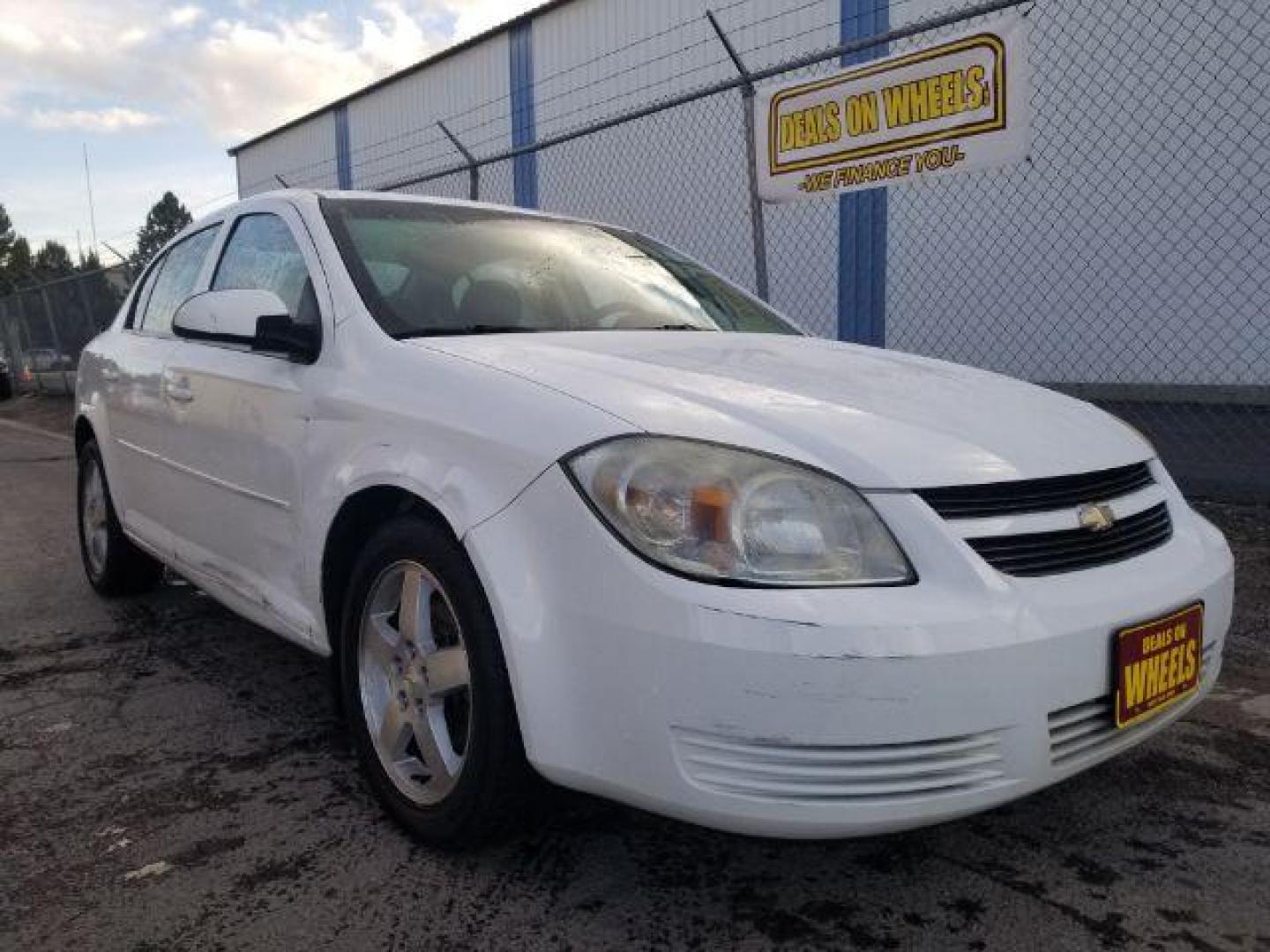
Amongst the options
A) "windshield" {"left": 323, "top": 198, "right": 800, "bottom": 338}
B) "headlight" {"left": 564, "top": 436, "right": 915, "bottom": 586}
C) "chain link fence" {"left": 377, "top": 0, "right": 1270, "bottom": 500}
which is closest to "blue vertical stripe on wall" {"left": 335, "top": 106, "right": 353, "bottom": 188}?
"chain link fence" {"left": 377, "top": 0, "right": 1270, "bottom": 500}

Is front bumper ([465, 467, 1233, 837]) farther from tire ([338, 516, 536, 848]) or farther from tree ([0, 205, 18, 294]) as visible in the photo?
tree ([0, 205, 18, 294])

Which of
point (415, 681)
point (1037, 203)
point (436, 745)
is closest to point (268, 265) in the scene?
point (415, 681)

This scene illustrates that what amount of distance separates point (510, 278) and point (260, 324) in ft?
2.29

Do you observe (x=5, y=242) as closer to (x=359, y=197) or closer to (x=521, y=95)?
(x=521, y=95)

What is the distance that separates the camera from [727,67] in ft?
36.2

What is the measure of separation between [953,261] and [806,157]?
4668 mm

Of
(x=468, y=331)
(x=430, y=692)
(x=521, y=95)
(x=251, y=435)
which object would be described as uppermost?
(x=521, y=95)

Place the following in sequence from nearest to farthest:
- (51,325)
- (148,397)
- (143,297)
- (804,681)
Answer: (804,681) → (148,397) → (143,297) → (51,325)

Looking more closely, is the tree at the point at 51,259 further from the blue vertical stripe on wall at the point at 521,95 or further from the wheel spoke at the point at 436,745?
the wheel spoke at the point at 436,745

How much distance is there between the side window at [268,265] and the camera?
2.78m

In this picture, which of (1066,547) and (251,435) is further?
(251,435)

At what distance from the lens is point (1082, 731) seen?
6.05 feet

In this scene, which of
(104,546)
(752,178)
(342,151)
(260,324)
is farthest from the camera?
(342,151)

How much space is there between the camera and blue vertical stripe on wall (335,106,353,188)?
18984 mm
